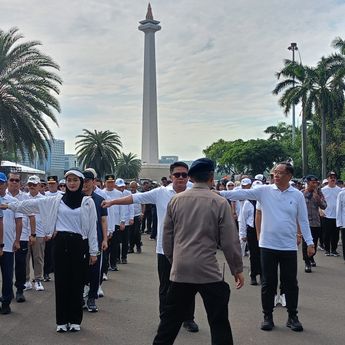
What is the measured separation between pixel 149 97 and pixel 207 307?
59918 millimetres

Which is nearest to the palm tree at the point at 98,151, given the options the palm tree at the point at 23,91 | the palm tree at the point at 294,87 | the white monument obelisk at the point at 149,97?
the white monument obelisk at the point at 149,97

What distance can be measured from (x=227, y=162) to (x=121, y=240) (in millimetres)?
60008

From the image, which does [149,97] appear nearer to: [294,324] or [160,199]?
[160,199]

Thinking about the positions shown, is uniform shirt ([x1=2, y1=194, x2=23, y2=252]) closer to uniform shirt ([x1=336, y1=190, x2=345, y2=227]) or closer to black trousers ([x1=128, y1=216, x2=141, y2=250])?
black trousers ([x1=128, y1=216, x2=141, y2=250])

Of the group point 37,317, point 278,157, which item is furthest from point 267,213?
point 278,157

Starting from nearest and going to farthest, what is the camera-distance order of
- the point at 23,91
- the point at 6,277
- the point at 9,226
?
the point at 6,277 < the point at 9,226 < the point at 23,91

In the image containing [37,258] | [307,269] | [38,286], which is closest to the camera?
[38,286]

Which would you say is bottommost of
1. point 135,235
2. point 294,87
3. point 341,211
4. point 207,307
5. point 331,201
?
point 135,235

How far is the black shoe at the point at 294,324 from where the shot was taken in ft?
19.4

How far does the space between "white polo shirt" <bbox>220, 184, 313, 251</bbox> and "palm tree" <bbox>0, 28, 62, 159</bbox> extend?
1570 cm

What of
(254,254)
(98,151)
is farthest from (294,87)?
(254,254)

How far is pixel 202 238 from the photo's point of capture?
403 cm

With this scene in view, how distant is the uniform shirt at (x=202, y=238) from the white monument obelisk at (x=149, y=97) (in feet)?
196

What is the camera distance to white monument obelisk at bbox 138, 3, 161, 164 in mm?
62844
